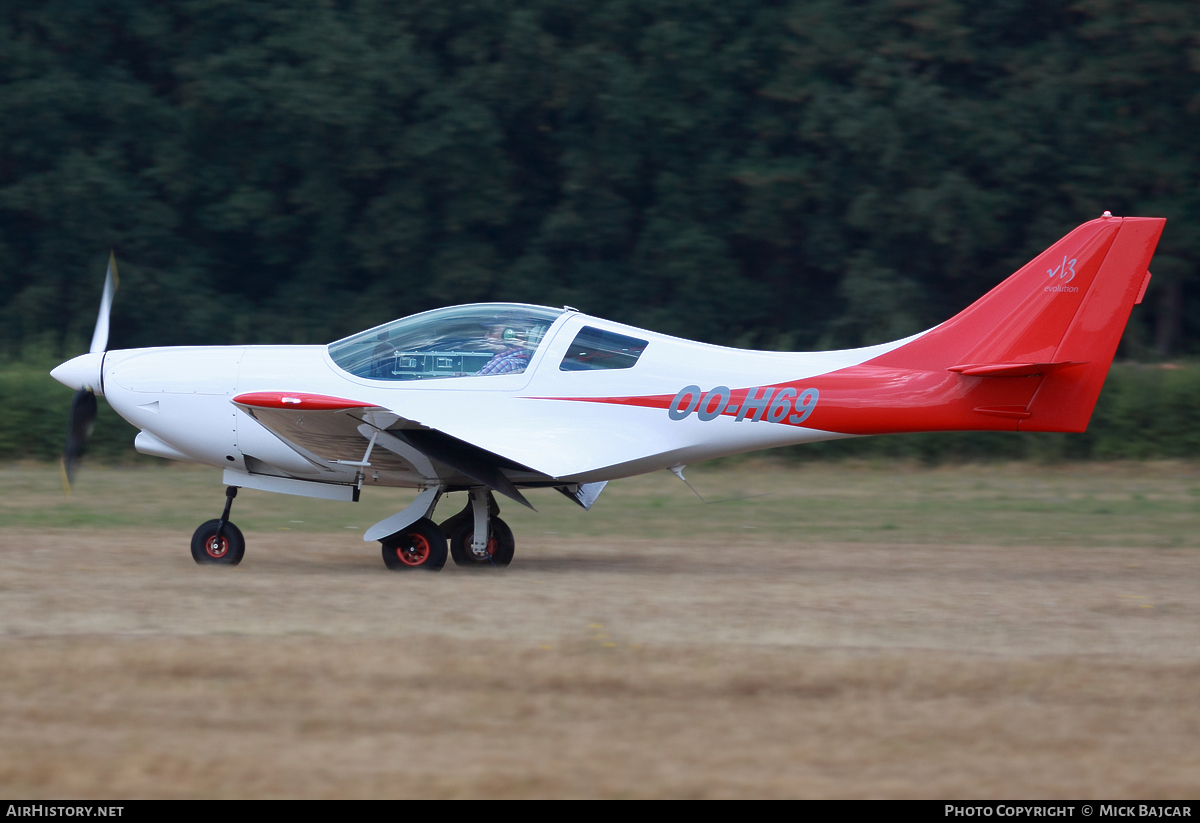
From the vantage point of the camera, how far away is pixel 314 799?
421 cm

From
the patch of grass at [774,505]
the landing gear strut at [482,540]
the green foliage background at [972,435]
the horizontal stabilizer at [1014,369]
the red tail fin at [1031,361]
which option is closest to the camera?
the horizontal stabilizer at [1014,369]

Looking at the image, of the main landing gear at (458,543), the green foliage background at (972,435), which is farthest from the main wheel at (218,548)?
the green foliage background at (972,435)

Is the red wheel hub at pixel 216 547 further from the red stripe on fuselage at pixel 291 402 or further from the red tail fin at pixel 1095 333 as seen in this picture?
the red tail fin at pixel 1095 333

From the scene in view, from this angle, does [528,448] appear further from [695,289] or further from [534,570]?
[695,289]

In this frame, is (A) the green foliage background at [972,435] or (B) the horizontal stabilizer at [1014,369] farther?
(A) the green foliage background at [972,435]

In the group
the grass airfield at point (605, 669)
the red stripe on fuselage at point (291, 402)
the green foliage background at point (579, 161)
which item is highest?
the green foliage background at point (579, 161)

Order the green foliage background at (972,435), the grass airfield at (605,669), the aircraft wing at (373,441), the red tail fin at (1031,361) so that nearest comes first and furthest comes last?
the grass airfield at (605,669) < the aircraft wing at (373,441) < the red tail fin at (1031,361) < the green foliage background at (972,435)

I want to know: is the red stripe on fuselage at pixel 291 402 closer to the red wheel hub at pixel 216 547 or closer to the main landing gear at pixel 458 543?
the main landing gear at pixel 458 543

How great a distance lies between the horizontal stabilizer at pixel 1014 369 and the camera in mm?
8922

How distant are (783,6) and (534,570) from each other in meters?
21.3

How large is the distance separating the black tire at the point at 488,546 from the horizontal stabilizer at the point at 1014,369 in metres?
3.74

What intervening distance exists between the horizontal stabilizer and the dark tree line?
16.4 m

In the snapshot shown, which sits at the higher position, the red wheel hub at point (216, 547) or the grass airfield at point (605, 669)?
the red wheel hub at point (216, 547)

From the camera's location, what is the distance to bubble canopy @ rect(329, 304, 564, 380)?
30.3 ft
